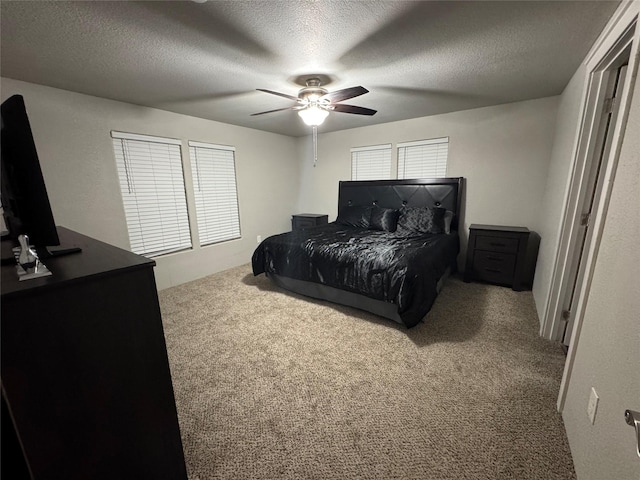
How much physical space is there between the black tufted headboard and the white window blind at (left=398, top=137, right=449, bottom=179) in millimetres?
155

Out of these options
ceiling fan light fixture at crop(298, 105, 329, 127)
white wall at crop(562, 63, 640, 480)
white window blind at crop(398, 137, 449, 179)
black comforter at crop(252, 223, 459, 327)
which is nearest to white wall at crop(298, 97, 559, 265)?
white window blind at crop(398, 137, 449, 179)

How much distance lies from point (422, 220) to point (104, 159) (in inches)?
156

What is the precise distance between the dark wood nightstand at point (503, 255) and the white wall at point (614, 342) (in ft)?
6.76

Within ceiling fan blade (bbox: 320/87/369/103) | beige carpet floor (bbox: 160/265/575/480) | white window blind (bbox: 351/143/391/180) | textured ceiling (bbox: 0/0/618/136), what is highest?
textured ceiling (bbox: 0/0/618/136)

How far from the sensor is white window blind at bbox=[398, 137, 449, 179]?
3.90 meters

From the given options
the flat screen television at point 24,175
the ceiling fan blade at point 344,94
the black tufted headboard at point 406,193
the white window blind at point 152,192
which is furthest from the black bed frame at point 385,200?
the flat screen television at point 24,175

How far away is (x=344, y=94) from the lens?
2.27 m

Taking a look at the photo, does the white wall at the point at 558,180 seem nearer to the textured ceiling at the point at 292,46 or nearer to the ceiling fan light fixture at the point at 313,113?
the textured ceiling at the point at 292,46

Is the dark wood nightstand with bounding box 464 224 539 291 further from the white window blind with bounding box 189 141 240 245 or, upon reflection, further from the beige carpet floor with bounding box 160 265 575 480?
the white window blind with bounding box 189 141 240 245

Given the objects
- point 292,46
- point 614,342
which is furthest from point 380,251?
point 292,46

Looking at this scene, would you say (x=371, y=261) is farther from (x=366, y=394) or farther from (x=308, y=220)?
(x=308, y=220)

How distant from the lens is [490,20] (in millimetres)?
1606

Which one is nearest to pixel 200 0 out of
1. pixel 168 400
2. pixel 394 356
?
pixel 168 400

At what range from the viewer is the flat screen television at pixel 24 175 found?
90cm
